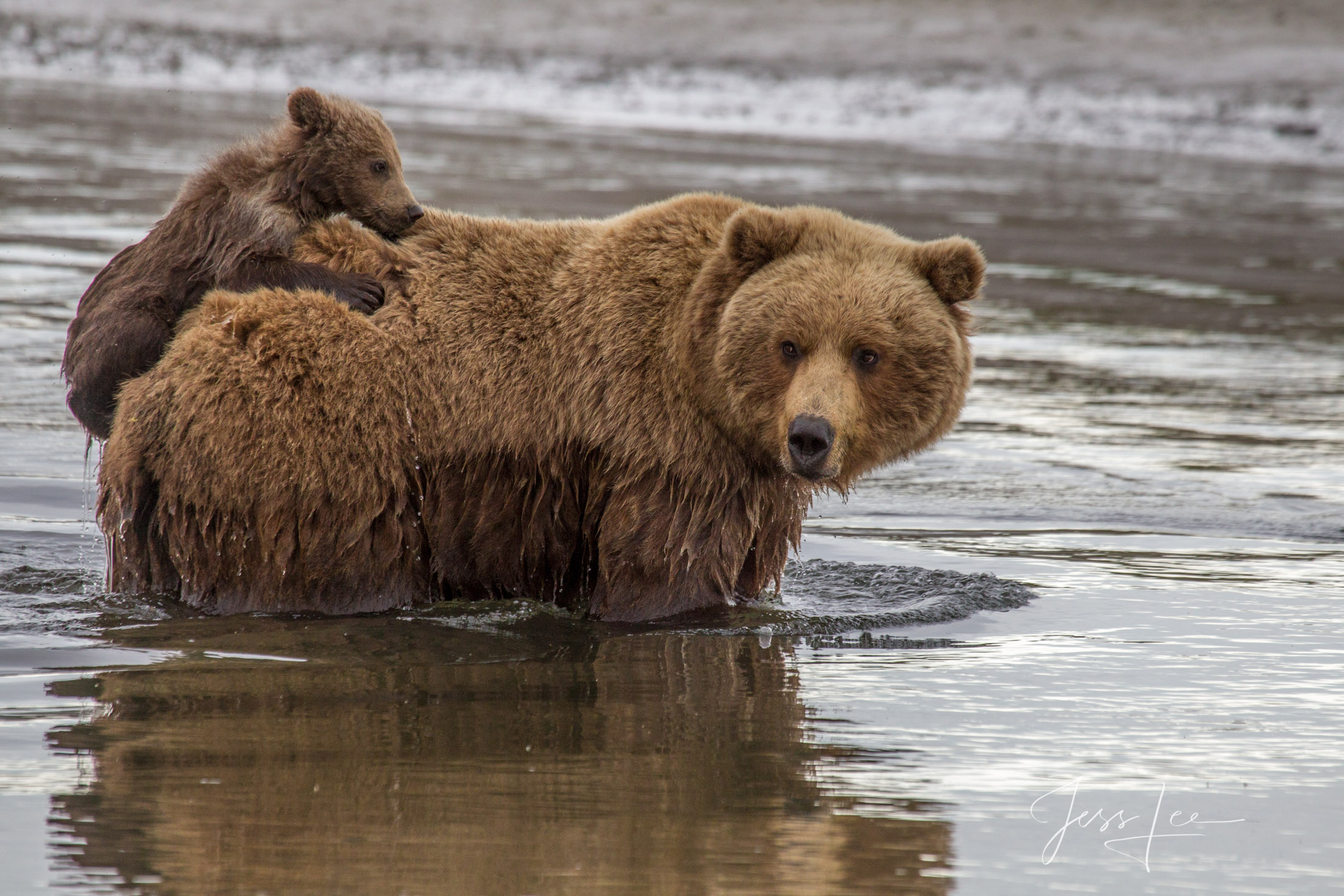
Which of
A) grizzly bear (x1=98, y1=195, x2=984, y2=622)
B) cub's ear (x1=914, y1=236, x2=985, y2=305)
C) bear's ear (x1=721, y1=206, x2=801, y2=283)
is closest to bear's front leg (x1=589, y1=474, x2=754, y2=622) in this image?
grizzly bear (x1=98, y1=195, x2=984, y2=622)

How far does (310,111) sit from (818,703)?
272cm

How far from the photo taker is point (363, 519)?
534 centimetres

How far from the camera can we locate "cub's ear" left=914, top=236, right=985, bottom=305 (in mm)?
5309

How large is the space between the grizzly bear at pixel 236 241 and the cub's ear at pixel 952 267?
179 centimetres

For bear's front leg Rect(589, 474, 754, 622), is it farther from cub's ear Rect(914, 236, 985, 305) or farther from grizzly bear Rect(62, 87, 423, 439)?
grizzly bear Rect(62, 87, 423, 439)

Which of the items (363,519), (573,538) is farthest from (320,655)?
(573,538)

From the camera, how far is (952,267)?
5.33 meters

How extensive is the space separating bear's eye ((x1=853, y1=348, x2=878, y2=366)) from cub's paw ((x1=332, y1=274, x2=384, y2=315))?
159 cm

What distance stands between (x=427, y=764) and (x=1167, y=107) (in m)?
27.7

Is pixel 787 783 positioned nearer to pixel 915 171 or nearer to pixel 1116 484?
pixel 1116 484
